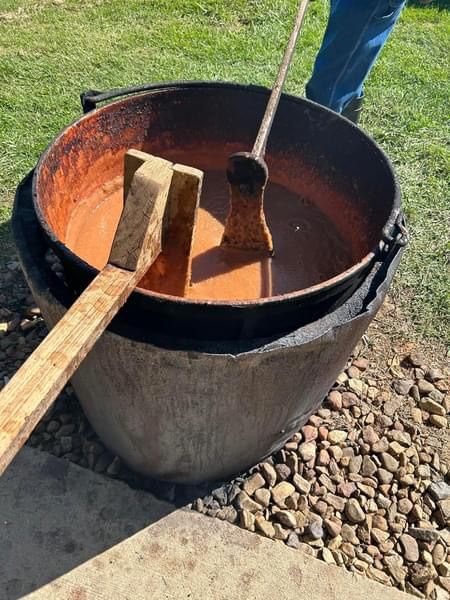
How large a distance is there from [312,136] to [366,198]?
0.41 metres

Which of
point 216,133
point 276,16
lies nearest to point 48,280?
point 216,133

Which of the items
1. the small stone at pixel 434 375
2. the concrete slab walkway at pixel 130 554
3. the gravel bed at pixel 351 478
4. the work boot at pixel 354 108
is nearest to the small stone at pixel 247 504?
the gravel bed at pixel 351 478

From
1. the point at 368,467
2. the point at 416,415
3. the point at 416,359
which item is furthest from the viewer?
the point at 416,359

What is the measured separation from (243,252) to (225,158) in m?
0.69

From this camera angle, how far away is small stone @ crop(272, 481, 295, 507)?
2455 mm

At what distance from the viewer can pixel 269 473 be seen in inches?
99.7

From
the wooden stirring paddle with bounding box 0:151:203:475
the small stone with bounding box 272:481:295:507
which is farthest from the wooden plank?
the small stone with bounding box 272:481:295:507

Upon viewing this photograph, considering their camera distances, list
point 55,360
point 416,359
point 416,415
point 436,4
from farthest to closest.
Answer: point 436,4, point 416,359, point 416,415, point 55,360

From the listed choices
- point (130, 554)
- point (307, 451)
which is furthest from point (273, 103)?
point (130, 554)

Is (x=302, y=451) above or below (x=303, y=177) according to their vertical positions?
below

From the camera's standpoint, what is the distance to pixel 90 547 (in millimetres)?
2252

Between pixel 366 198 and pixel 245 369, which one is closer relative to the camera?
pixel 245 369

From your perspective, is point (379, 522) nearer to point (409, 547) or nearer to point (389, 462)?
point (409, 547)

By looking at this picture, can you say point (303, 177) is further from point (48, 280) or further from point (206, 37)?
point (206, 37)
